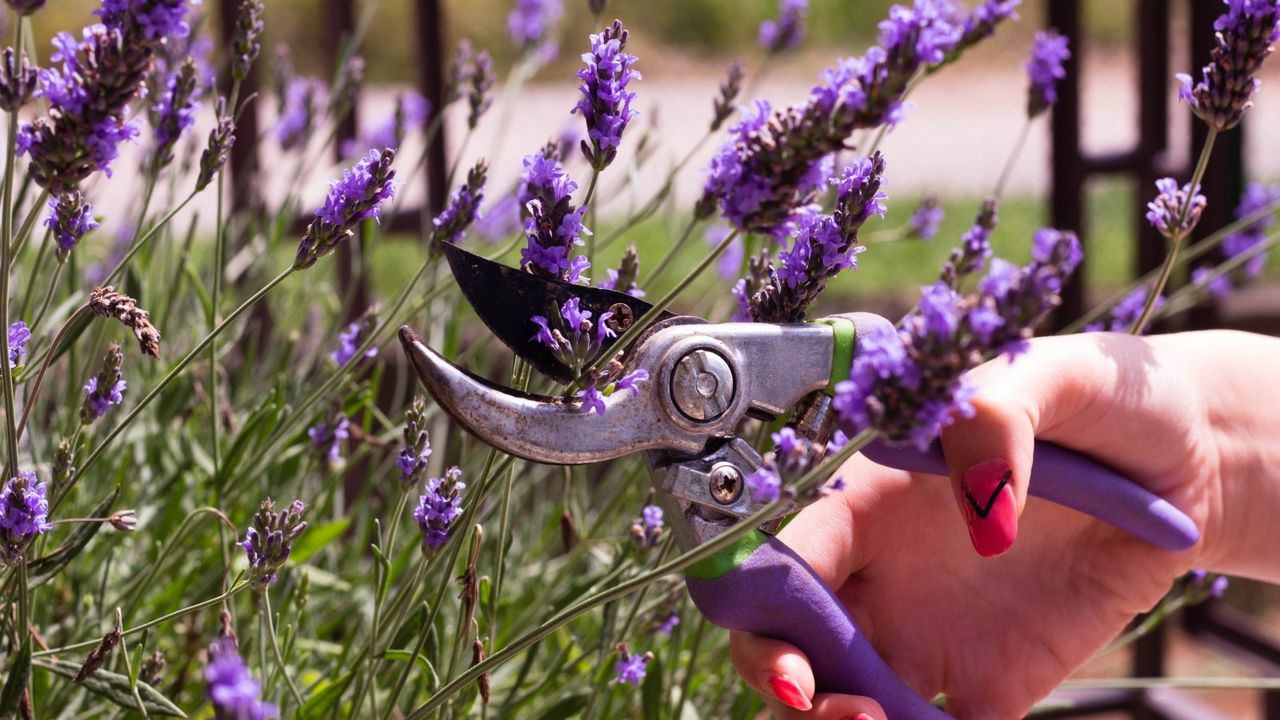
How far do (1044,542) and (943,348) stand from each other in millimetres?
597

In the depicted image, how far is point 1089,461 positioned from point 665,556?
30cm

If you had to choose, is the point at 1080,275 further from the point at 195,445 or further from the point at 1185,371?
the point at 195,445

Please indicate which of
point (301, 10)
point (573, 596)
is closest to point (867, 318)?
point (573, 596)

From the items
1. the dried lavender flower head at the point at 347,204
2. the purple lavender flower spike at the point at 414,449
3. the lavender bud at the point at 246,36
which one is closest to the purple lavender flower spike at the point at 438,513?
the purple lavender flower spike at the point at 414,449

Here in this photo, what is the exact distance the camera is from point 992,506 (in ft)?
2.54

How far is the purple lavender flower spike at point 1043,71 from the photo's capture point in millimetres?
1357

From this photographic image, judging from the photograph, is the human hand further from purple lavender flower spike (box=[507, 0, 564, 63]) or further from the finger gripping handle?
purple lavender flower spike (box=[507, 0, 564, 63])

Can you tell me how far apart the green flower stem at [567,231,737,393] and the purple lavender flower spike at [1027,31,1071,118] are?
814 millimetres

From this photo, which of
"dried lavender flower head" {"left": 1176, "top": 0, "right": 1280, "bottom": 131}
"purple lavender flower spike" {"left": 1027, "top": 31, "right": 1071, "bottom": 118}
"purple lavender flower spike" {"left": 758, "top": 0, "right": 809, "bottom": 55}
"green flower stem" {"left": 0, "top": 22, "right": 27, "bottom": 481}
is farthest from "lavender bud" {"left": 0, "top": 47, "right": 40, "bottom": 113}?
"purple lavender flower spike" {"left": 758, "top": 0, "right": 809, "bottom": 55}

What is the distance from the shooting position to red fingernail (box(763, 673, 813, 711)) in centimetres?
75

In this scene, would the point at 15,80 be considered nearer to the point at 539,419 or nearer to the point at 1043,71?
the point at 539,419

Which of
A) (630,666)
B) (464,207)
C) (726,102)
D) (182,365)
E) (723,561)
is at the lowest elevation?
(630,666)

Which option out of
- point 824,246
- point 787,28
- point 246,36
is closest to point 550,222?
point 824,246

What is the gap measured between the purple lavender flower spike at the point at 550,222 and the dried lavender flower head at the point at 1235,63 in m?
0.39
